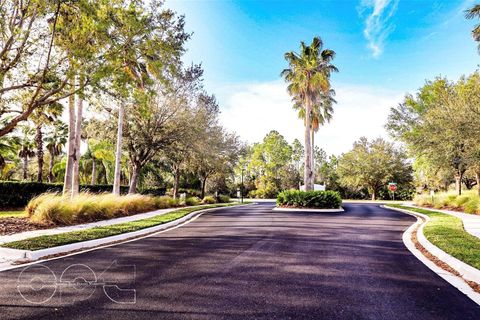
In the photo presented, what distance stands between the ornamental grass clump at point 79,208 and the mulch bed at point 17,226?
0.95 feet

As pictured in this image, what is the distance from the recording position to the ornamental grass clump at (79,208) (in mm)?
11516

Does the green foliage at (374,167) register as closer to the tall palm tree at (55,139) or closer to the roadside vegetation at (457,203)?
the roadside vegetation at (457,203)

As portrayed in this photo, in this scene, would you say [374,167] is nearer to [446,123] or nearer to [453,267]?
[446,123]

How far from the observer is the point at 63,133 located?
3578 centimetres

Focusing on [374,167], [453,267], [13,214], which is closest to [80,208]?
[13,214]

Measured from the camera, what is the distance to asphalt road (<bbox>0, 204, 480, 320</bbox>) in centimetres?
391

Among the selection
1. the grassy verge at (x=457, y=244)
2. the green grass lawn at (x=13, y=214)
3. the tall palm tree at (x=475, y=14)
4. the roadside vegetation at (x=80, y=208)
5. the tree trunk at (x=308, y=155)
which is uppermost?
the tall palm tree at (x=475, y=14)

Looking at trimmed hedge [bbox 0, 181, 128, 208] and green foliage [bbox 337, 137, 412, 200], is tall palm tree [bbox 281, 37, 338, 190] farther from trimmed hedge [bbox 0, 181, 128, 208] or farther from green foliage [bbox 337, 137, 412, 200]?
green foliage [bbox 337, 137, 412, 200]

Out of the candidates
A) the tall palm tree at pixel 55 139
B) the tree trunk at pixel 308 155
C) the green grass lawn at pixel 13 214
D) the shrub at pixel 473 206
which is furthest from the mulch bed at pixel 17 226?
the tall palm tree at pixel 55 139

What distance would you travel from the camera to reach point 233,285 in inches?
194

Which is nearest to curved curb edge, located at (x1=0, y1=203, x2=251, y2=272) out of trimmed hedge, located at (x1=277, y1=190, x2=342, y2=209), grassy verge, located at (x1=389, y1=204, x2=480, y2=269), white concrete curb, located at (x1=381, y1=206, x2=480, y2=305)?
white concrete curb, located at (x1=381, y1=206, x2=480, y2=305)

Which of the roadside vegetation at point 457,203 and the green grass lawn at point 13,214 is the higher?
the roadside vegetation at point 457,203

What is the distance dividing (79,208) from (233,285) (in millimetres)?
10259

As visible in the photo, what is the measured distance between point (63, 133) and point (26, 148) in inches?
162
